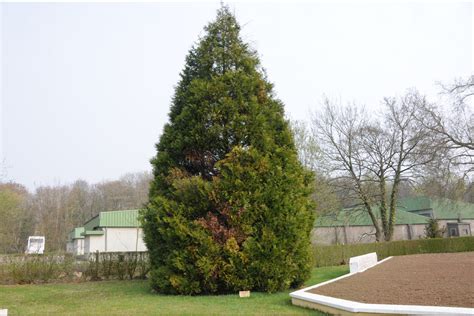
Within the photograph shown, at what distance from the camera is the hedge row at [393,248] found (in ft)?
74.0

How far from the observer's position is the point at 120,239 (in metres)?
35.1

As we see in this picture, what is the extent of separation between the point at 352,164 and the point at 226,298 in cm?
2364

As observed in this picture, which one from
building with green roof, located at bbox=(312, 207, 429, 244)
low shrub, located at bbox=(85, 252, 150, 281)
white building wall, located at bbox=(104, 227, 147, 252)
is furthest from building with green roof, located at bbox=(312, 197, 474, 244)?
low shrub, located at bbox=(85, 252, 150, 281)

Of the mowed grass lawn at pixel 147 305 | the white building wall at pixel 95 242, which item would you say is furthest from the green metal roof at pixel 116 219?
the mowed grass lawn at pixel 147 305

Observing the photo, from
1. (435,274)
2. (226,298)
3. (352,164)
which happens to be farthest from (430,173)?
(226,298)

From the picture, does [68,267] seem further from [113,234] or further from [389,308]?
[113,234]

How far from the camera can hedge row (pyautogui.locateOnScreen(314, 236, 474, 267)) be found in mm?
22547

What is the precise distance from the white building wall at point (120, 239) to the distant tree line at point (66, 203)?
817cm

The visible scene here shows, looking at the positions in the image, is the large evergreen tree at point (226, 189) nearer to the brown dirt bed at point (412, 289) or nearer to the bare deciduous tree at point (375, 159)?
the brown dirt bed at point (412, 289)

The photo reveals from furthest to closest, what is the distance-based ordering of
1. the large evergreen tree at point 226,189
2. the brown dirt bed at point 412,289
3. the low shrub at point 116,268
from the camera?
the low shrub at point 116,268, the large evergreen tree at point 226,189, the brown dirt bed at point 412,289

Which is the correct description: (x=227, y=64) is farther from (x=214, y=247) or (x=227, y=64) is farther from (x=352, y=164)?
(x=352, y=164)

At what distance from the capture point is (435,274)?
10117mm

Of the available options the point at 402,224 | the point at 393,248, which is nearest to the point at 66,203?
the point at 402,224

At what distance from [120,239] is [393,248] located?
22484mm
